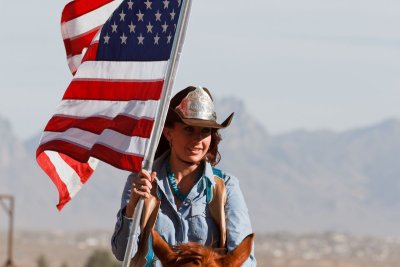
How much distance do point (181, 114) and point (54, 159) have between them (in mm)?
1028

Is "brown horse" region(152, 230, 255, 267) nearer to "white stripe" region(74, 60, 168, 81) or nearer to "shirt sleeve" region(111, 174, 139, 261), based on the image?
"shirt sleeve" region(111, 174, 139, 261)

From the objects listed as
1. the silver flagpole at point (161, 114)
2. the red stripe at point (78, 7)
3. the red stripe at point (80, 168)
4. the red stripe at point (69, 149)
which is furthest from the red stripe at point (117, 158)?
the red stripe at point (78, 7)

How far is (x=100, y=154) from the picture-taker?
7410 mm

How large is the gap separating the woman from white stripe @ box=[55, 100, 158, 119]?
15cm

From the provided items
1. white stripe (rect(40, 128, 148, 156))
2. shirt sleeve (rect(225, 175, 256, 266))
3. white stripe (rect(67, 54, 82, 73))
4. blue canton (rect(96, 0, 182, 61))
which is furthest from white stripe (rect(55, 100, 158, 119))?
shirt sleeve (rect(225, 175, 256, 266))

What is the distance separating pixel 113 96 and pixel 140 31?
41 centimetres

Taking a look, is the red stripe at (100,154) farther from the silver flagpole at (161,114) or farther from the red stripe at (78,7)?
the red stripe at (78,7)

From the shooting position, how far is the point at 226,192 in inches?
288

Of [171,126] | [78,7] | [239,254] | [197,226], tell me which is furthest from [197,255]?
[78,7]

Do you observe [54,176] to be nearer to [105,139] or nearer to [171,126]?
[105,139]

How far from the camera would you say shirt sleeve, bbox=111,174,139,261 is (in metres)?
7.04

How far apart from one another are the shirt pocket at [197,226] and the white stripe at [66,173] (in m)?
0.90

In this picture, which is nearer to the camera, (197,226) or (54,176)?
(197,226)

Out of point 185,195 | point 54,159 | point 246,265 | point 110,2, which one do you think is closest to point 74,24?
point 110,2
